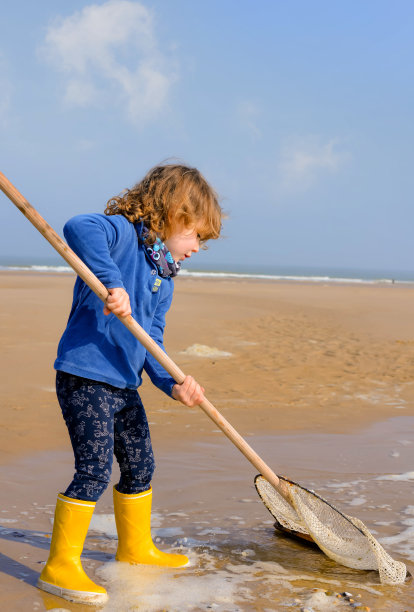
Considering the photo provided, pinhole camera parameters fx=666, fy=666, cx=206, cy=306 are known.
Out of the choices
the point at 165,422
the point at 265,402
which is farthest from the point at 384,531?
the point at 265,402

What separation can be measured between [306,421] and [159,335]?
2635 millimetres

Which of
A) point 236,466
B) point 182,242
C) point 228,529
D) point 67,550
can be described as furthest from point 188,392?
point 236,466

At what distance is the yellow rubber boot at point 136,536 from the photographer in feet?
8.45

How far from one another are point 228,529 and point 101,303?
126 cm

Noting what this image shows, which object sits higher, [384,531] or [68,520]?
[68,520]

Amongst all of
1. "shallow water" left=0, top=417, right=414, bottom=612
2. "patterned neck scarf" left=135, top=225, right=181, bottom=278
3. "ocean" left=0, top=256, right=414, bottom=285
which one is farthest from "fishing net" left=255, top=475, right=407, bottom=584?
"ocean" left=0, top=256, right=414, bottom=285

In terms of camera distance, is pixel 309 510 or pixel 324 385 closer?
pixel 309 510

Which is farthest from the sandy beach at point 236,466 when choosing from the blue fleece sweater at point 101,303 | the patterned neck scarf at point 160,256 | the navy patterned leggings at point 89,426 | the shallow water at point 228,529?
the patterned neck scarf at point 160,256

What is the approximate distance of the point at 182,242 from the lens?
2498 millimetres

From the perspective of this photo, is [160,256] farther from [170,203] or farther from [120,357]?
[120,357]

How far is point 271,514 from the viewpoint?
118 inches

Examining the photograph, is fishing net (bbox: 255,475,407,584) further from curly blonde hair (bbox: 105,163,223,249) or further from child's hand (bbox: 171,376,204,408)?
curly blonde hair (bbox: 105,163,223,249)

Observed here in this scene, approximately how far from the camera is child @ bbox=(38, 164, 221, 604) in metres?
2.24

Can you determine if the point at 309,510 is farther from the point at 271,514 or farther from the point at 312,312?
the point at 312,312
